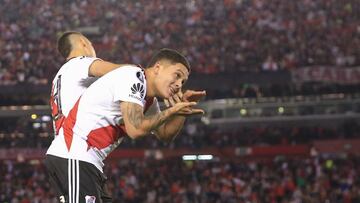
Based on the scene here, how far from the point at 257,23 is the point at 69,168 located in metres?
21.9

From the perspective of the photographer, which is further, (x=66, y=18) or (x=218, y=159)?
(x=66, y=18)

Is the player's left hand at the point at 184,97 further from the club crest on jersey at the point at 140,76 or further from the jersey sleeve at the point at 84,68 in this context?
the jersey sleeve at the point at 84,68

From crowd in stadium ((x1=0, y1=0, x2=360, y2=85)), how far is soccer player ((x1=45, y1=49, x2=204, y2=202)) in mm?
18857

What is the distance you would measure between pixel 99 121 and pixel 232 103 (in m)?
19.7

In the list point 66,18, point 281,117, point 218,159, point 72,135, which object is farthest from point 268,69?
point 72,135

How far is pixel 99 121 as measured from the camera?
12.0 feet

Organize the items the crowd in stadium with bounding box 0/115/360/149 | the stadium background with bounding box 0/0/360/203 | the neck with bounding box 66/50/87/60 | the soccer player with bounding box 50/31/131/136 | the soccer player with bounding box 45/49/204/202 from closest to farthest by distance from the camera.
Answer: the soccer player with bounding box 45/49/204/202
the soccer player with bounding box 50/31/131/136
the neck with bounding box 66/50/87/60
the stadium background with bounding box 0/0/360/203
the crowd in stadium with bounding box 0/115/360/149

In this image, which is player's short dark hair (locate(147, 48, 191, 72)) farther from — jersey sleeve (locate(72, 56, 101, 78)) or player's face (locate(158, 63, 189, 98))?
jersey sleeve (locate(72, 56, 101, 78))

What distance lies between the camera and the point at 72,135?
3.69 meters

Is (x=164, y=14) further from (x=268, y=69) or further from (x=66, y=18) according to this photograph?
(x=268, y=69)

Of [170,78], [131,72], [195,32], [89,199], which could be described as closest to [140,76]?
[131,72]

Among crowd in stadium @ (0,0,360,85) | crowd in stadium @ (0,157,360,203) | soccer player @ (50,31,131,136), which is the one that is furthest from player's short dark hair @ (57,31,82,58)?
crowd in stadium @ (0,0,360,85)

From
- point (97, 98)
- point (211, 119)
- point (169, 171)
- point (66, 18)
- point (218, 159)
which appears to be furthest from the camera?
point (66, 18)

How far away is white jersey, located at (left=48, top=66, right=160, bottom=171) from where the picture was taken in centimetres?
355
